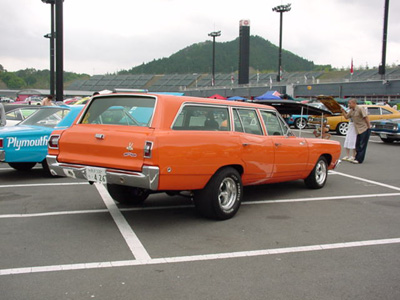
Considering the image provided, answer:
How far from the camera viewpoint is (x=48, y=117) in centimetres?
933

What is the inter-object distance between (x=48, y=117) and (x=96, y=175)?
4769 mm

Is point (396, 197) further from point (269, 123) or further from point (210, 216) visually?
point (210, 216)

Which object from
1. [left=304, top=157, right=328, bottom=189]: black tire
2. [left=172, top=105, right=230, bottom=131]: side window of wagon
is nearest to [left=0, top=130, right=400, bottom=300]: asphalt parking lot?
[left=304, top=157, right=328, bottom=189]: black tire

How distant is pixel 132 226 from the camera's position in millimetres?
5375

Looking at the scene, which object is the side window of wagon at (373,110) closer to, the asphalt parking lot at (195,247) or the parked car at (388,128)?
the parked car at (388,128)

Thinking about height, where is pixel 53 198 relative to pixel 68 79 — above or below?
below

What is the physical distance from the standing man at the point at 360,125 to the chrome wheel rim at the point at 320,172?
3839 millimetres

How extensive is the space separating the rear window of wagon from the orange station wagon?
0.01 meters

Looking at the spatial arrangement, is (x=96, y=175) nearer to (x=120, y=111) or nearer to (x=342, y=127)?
(x=120, y=111)

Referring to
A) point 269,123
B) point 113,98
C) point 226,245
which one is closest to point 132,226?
point 226,245

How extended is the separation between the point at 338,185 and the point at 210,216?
12.9 ft

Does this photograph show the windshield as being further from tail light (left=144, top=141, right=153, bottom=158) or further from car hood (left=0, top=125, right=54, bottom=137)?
tail light (left=144, top=141, right=153, bottom=158)

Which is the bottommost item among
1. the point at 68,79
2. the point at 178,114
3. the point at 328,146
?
the point at 328,146

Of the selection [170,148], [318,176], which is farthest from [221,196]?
[318,176]
